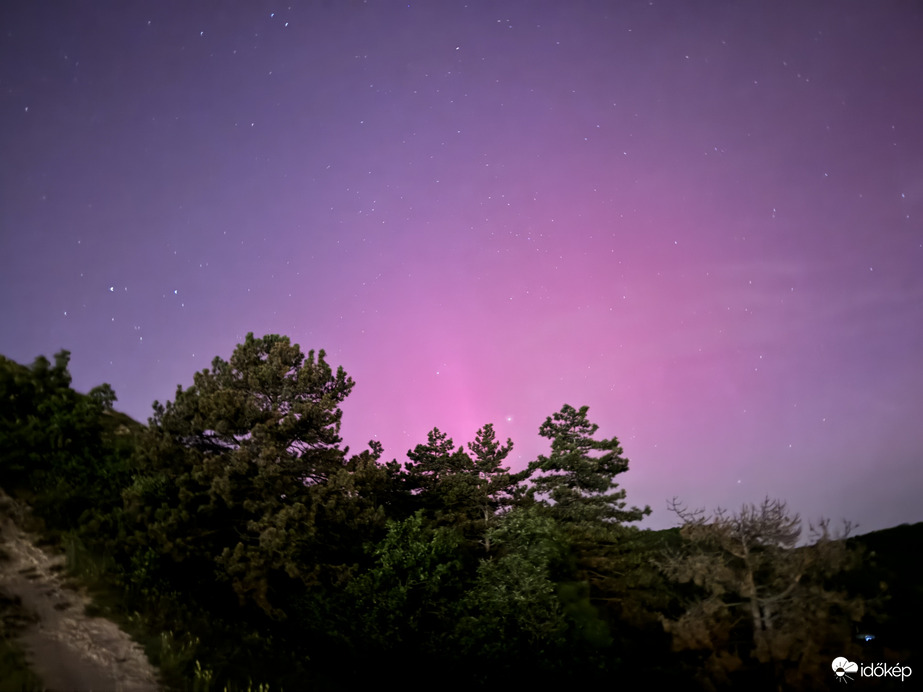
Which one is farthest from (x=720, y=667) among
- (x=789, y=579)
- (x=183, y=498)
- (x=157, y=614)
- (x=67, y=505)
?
(x=67, y=505)

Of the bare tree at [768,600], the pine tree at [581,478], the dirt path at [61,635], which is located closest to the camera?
the dirt path at [61,635]

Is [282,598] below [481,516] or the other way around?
below

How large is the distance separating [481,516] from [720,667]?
1680 cm

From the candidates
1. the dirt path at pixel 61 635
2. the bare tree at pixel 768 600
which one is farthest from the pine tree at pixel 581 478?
the dirt path at pixel 61 635

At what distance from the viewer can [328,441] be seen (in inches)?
900

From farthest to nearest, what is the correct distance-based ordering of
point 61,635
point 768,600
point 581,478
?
point 581,478 → point 768,600 → point 61,635

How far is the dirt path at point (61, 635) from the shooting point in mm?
11773

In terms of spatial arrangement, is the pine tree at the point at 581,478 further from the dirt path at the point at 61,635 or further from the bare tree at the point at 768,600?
the dirt path at the point at 61,635

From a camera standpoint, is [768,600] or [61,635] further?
[768,600]

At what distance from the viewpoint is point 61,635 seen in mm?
13062

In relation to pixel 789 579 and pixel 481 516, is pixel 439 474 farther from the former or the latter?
pixel 789 579

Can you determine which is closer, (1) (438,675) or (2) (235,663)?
(2) (235,663)

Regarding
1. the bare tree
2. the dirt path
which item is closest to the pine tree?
the bare tree

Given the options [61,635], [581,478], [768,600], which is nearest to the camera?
[61,635]
